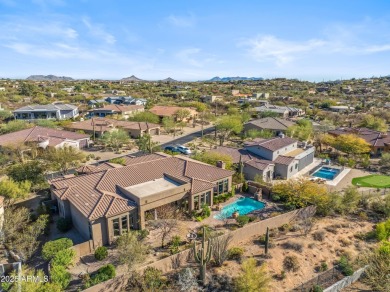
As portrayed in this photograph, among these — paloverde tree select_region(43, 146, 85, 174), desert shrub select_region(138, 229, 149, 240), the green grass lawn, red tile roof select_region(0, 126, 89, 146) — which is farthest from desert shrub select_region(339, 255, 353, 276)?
red tile roof select_region(0, 126, 89, 146)

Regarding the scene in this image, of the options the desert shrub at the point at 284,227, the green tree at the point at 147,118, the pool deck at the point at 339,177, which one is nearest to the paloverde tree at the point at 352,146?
the pool deck at the point at 339,177

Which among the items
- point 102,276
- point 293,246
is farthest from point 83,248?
point 293,246

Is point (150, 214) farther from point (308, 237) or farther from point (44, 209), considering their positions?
point (308, 237)

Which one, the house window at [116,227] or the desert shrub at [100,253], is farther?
the house window at [116,227]

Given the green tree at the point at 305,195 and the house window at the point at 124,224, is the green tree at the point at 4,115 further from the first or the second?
the green tree at the point at 305,195

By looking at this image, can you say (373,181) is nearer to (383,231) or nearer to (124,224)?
(383,231)

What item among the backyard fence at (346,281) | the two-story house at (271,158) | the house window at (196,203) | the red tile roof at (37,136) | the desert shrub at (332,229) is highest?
the red tile roof at (37,136)

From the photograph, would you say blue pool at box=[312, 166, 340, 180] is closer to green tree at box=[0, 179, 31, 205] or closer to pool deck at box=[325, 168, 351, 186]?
pool deck at box=[325, 168, 351, 186]
